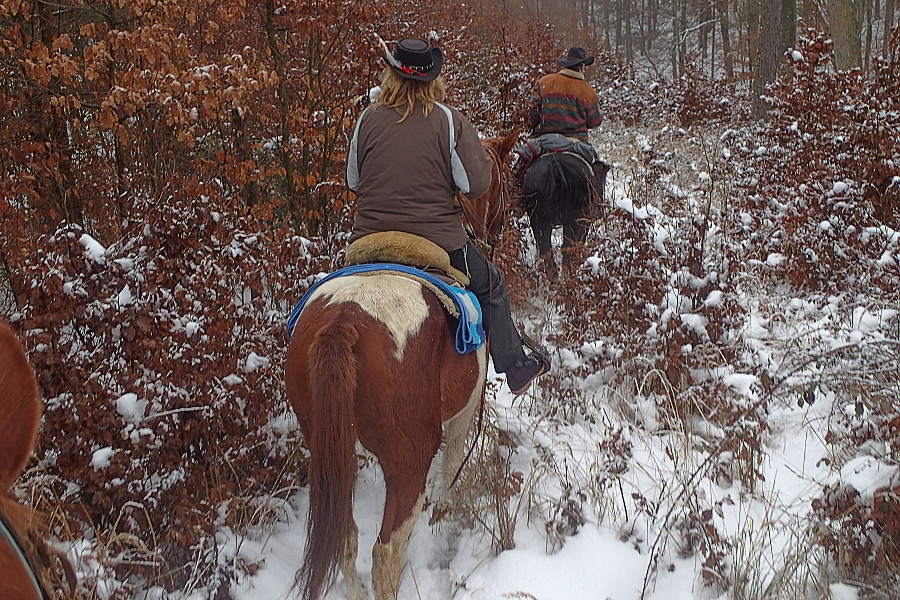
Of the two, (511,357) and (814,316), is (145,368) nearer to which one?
(511,357)

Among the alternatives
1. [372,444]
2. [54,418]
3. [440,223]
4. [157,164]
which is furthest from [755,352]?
[157,164]

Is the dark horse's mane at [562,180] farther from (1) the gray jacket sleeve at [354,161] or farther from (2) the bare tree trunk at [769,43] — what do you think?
(2) the bare tree trunk at [769,43]

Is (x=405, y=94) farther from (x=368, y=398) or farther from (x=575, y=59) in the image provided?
(x=575, y=59)

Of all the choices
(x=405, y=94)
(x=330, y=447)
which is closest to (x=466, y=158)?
(x=405, y=94)

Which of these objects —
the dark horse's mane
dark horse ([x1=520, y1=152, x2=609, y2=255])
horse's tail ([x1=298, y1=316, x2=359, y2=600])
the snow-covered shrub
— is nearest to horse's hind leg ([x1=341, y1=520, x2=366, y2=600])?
Result: horse's tail ([x1=298, y1=316, x2=359, y2=600])

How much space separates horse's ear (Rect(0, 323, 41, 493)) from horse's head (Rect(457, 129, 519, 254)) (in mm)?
2588

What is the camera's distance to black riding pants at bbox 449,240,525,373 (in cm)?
349

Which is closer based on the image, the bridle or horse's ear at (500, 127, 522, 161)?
the bridle

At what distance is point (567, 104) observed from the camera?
689 cm

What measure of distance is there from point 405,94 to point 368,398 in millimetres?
1524

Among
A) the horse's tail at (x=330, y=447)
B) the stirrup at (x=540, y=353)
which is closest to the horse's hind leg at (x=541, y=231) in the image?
the stirrup at (x=540, y=353)

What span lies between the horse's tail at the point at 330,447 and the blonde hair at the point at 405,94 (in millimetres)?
1221

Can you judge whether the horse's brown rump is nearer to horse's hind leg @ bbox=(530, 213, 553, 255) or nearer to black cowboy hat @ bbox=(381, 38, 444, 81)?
black cowboy hat @ bbox=(381, 38, 444, 81)

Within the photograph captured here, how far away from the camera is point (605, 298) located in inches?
194
